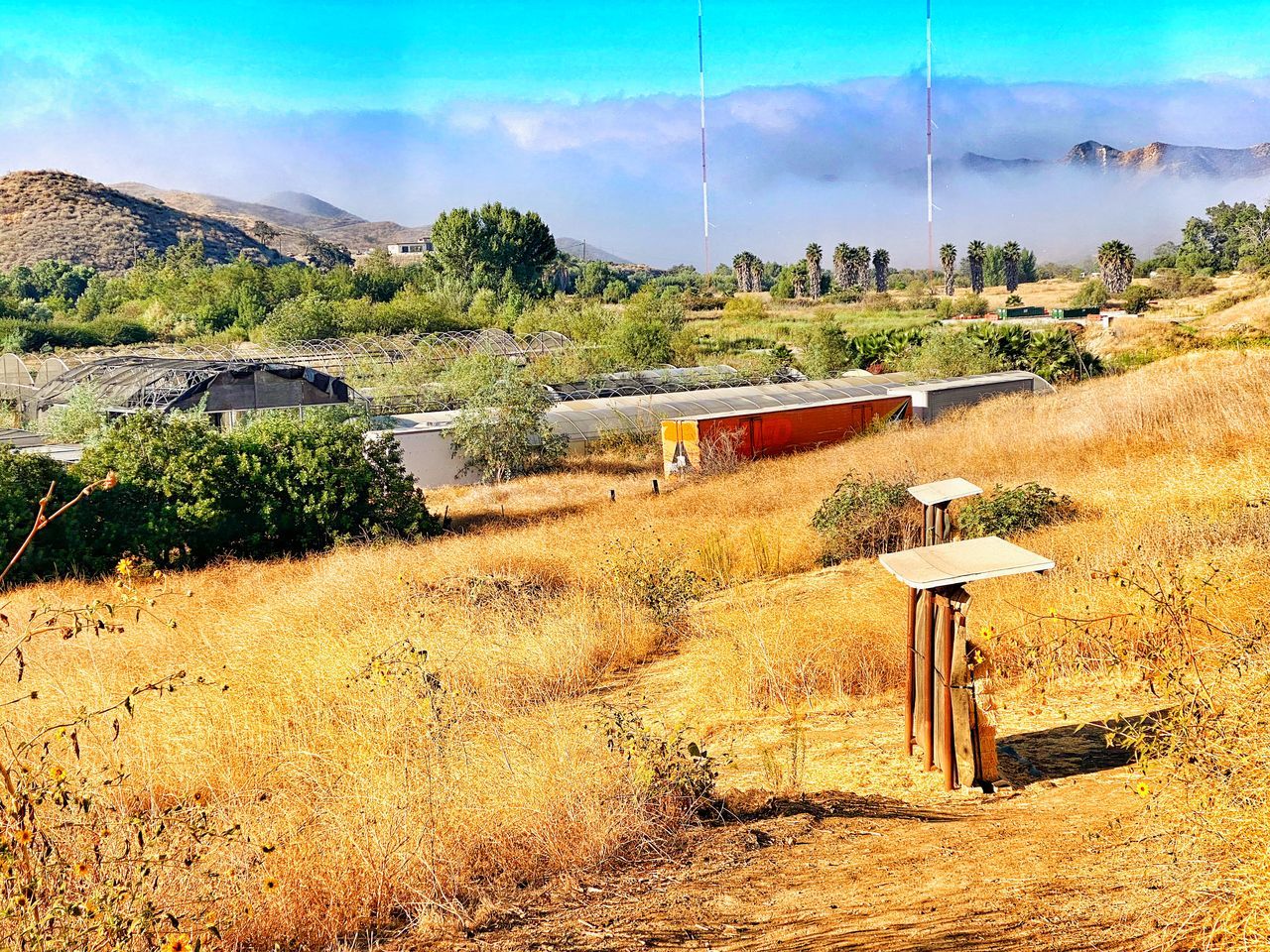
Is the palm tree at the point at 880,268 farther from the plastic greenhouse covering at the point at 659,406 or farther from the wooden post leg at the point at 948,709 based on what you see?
the wooden post leg at the point at 948,709

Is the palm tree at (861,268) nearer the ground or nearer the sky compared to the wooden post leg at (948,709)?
nearer the sky

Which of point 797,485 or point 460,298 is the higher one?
point 460,298

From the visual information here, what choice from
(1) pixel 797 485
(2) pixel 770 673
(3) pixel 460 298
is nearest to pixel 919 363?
(1) pixel 797 485

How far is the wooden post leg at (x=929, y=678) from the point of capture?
20.1 ft

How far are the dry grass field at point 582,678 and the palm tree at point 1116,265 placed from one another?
51.2 meters

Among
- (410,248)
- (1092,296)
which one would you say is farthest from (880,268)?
(410,248)

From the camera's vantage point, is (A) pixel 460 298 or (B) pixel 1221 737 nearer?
(B) pixel 1221 737

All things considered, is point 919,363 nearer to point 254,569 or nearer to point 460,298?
point 254,569

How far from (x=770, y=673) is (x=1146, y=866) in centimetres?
394

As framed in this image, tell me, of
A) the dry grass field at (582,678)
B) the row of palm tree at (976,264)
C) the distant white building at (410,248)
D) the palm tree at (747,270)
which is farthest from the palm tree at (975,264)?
the distant white building at (410,248)

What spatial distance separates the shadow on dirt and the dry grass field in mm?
264

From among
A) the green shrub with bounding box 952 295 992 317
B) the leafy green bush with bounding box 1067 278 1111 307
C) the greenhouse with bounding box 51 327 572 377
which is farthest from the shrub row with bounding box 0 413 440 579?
the leafy green bush with bounding box 1067 278 1111 307

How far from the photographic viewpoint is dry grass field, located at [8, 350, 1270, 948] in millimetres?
4473

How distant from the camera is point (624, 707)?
8258 millimetres
